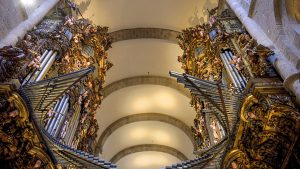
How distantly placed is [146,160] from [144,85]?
20.4 feet

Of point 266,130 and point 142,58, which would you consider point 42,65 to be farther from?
point 142,58

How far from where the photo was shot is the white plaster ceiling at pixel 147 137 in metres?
17.8

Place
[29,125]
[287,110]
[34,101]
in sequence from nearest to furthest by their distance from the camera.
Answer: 1. [287,110]
2. [29,125]
3. [34,101]

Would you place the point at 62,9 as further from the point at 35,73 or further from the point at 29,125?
the point at 29,125

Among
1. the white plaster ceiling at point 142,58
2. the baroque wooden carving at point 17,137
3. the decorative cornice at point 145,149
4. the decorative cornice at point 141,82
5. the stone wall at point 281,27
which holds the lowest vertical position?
the baroque wooden carving at point 17,137

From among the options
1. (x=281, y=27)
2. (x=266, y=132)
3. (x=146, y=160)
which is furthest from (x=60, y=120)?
(x=146, y=160)

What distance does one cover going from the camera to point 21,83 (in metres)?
5.97

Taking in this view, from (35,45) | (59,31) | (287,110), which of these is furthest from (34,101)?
(287,110)

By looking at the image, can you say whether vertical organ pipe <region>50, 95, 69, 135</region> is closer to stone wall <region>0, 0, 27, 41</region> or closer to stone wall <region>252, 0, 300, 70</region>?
stone wall <region>0, 0, 27, 41</region>

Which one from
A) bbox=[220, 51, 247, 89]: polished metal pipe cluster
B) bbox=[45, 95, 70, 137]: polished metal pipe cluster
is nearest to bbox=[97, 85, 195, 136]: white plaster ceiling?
bbox=[220, 51, 247, 89]: polished metal pipe cluster

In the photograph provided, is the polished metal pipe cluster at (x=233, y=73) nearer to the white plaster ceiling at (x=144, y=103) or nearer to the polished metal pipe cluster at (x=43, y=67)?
the polished metal pipe cluster at (x=43, y=67)

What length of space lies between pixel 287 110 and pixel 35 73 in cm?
505

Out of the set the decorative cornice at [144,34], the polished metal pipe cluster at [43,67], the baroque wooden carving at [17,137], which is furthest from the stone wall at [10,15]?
the decorative cornice at [144,34]

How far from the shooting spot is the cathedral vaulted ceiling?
14.3m
